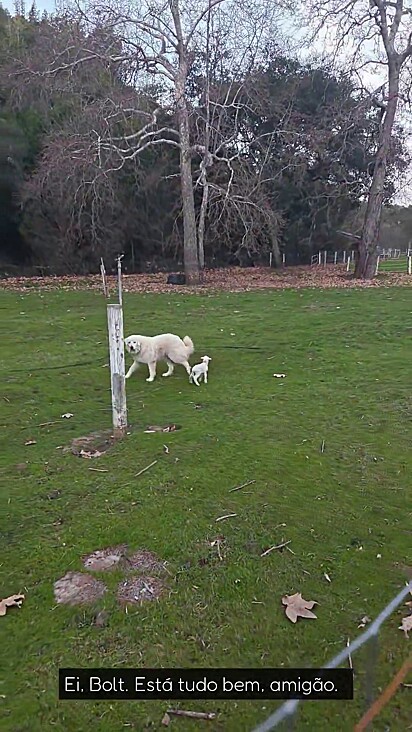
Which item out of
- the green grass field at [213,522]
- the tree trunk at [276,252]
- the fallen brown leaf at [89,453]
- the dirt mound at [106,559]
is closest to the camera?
the green grass field at [213,522]

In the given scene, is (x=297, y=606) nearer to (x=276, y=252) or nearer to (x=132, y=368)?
(x=132, y=368)

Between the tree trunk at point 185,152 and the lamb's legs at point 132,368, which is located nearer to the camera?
the lamb's legs at point 132,368

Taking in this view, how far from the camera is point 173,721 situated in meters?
1.76

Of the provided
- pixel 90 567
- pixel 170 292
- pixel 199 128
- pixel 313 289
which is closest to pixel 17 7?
pixel 199 128

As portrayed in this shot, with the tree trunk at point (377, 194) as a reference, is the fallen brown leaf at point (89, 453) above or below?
below

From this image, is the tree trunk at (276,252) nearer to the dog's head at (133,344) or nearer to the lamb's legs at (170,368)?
the lamb's legs at (170,368)

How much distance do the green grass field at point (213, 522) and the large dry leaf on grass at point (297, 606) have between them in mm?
33

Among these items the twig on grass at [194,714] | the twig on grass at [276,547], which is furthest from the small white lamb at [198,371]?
the twig on grass at [194,714]

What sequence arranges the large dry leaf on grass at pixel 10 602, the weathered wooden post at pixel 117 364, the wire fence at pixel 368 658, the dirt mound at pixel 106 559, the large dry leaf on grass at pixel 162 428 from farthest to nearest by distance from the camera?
1. the large dry leaf on grass at pixel 162 428
2. the weathered wooden post at pixel 117 364
3. the dirt mound at pixel 106 559
4. the large dry leaf on grass at pixel 10 602
5. the wire fence at pixel 368 658

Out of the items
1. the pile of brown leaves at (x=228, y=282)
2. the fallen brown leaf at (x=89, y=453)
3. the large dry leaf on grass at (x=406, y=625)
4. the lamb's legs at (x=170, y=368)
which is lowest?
the large dry leaf on grass at (x=406, y=625)

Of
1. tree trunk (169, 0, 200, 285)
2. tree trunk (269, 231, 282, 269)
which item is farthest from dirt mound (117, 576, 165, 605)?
tree trunk (269, 231, 282, 269)

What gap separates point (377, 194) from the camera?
52.4ft

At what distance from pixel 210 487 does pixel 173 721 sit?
5.00 ft

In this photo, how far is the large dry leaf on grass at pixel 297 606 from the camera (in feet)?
7.18
